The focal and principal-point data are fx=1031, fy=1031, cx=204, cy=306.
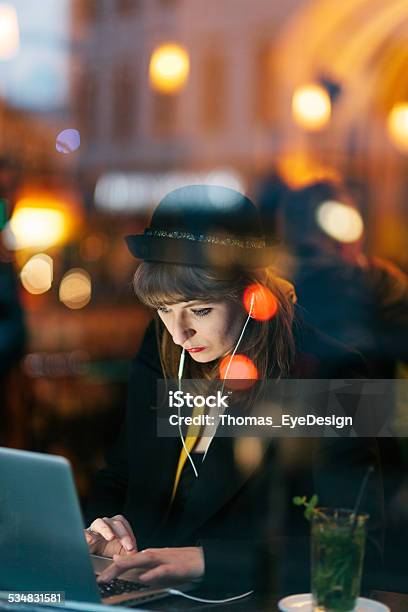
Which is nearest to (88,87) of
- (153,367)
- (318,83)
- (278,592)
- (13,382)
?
(318,83)

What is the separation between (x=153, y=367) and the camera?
2.35 meters

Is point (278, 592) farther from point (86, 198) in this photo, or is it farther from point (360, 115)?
point (360, 115)

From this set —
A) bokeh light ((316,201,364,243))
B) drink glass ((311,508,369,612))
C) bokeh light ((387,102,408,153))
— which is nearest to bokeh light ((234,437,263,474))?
drink glass ((311,508,369,612))

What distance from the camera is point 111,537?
2.19 meters

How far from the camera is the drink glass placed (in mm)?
1683

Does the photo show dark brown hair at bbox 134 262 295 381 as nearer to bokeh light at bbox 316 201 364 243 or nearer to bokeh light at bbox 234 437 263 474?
bokeh light at bbox 234 437 263 474

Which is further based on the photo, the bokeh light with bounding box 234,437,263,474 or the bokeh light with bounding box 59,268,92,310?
the bokeh light with bounding box 59,268,92,310

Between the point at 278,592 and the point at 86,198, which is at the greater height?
the point at 86,198

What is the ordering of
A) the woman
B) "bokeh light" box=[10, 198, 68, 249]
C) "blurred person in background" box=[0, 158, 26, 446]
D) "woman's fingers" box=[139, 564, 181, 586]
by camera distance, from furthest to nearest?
"bokeh light" box=[10, 198, 68, 249] < "blurred person in background" box=[0, 158, 26, 446] < the woman < "woman's fingers" box=[139, 564, 181, 586]

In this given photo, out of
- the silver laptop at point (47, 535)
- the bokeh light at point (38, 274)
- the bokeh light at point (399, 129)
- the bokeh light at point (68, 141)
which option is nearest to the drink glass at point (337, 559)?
the silver laptop at point (47, 535)

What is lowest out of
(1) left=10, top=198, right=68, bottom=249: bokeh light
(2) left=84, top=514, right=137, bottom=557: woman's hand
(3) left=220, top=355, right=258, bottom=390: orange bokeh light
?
(2) left=84, top=514, right=137, bottom=557: woman's hand

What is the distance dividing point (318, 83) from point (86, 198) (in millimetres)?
1384

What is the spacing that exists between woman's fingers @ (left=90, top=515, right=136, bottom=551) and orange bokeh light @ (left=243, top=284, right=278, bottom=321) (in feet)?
1.74

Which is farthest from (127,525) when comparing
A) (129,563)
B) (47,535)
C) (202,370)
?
(47,535)
